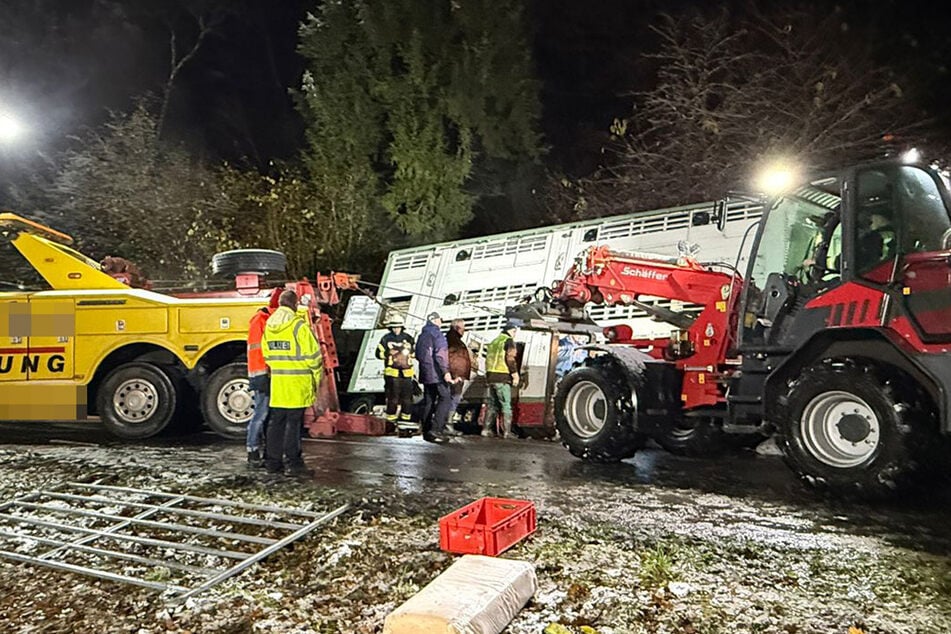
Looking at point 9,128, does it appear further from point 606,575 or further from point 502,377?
point 606,575

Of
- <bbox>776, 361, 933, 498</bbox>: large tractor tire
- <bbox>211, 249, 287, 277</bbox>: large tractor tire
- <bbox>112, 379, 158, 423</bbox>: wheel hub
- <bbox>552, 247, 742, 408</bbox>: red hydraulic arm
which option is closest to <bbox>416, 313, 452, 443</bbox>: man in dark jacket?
<bbox>552, 247, 742, 408</bbox>: red hydraulic arm

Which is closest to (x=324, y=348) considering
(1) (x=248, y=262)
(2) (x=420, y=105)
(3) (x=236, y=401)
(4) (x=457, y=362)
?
(3) (x=236, y=401)

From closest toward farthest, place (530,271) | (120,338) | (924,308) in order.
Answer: (924,308), (120,338), (530,271)

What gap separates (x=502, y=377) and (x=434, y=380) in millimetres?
989

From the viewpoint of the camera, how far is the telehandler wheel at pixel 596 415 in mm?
7090

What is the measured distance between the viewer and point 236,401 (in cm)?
909

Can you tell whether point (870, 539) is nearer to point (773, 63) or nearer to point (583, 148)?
point (773, 63)

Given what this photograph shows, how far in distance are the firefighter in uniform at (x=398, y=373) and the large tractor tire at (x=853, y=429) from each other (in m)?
5.51

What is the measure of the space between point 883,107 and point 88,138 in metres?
18.3

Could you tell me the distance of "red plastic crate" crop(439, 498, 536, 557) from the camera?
13.6 ft

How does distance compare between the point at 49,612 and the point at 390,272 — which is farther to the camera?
the point at 390,272

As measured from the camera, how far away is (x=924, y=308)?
506cm

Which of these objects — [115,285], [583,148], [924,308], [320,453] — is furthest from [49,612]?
[583,148]

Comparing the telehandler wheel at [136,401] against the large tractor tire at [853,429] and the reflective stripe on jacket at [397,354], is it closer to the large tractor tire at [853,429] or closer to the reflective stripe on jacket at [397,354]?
the reflective stripe on jacket at [397,354]
